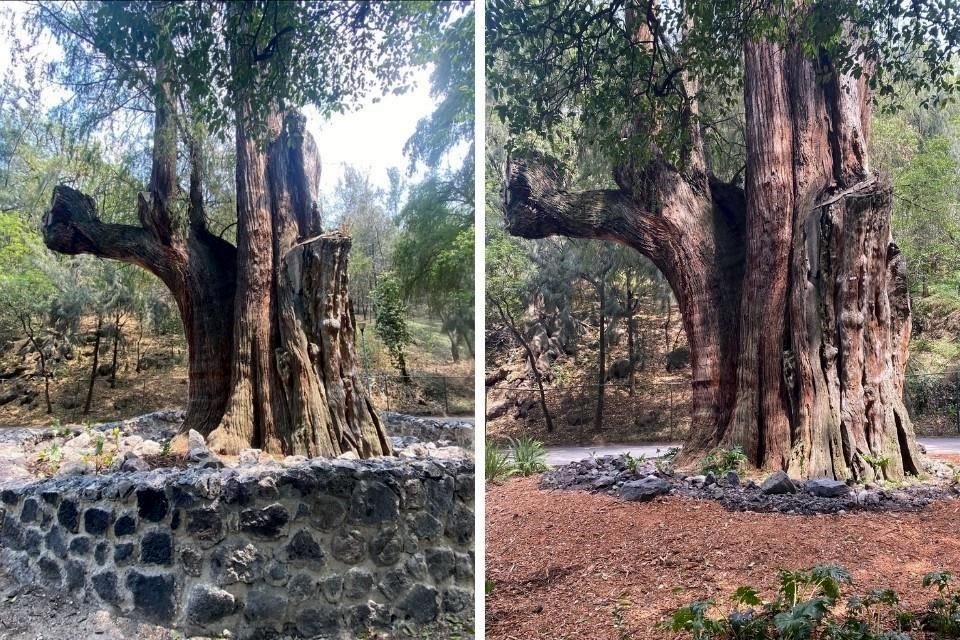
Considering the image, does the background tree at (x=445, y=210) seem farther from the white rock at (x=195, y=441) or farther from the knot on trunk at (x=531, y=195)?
the white rock at (x=195, y=441)

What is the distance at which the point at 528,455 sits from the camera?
6.72ft

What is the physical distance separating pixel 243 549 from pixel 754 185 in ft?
5.52

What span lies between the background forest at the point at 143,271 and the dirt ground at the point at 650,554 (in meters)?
0.42

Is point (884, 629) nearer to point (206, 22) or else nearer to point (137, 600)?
point (137, 600)

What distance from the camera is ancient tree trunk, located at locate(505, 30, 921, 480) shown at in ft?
5.63

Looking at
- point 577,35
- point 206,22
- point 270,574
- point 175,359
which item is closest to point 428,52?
point 577,35

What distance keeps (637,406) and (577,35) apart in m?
1.10

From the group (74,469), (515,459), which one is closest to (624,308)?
(515,459)

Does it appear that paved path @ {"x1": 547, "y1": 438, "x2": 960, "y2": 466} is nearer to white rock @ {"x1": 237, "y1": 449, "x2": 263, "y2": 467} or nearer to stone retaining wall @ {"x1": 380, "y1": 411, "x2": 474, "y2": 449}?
stone retaining wall @ {"x1": 380, "y1": 411, "x2": 474, "y2": 449}

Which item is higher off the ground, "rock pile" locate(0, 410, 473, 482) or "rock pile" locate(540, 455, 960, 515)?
"rock pile" locate(0, 410, 473, 482)

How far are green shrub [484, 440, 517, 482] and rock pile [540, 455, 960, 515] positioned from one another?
0.11m

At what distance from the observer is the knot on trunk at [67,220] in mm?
1974

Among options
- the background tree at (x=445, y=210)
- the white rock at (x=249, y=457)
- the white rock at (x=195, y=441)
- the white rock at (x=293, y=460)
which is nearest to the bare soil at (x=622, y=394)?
the background tree at (x=445, y=210)

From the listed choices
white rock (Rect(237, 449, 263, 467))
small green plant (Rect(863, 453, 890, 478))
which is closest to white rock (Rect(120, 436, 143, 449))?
white rock (Rect(237, 449, 263, 467))
